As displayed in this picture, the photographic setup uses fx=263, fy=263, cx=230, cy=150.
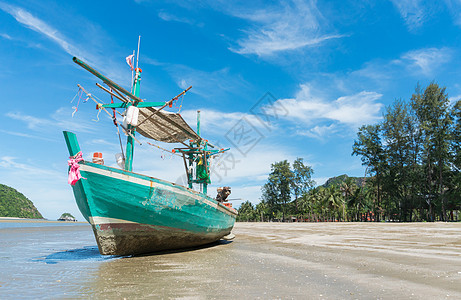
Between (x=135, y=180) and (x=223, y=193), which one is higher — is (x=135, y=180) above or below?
above

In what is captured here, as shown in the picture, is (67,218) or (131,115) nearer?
(131,115)

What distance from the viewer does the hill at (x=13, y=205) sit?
376 feet

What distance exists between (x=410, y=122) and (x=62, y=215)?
529ft

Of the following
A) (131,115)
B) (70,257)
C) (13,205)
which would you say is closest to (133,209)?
(70,257)

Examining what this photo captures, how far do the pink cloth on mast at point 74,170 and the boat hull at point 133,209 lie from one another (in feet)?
0.36

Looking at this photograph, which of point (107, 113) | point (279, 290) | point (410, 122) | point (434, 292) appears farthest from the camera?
point (410, 122)

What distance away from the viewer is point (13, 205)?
121m

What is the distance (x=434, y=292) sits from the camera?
10.4ft

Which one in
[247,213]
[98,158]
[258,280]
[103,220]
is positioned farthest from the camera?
[247,213]

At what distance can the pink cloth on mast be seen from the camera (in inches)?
259

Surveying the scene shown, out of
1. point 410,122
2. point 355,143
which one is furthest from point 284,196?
point 410,122

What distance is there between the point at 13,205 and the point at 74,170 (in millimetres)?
150804

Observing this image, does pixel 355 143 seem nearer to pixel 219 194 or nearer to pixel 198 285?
pixel 219 194

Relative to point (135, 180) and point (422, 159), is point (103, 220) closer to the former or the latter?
point (135, 180)
